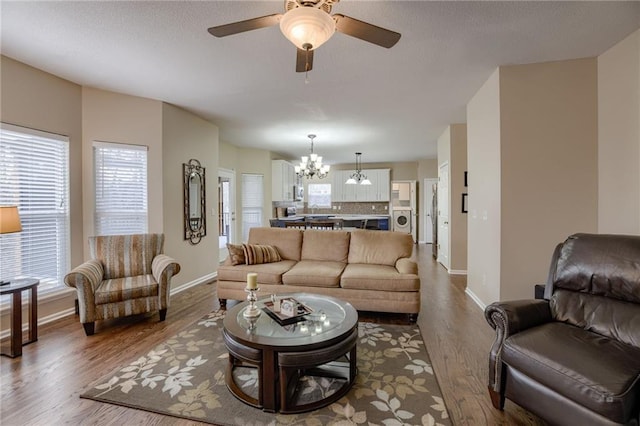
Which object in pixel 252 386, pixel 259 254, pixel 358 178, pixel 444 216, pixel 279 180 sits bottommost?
pixel 252 386

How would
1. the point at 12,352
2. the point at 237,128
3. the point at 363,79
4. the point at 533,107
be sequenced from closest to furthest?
the point at 12,352, the point at 533,107, the point at 363,79, the point at 237,128

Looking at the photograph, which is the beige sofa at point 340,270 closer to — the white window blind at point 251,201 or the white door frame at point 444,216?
the white door frame at point 444,216

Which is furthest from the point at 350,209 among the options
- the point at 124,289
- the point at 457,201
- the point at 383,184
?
the point at 124,289

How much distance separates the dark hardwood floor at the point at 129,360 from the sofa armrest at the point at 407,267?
1.70 feet

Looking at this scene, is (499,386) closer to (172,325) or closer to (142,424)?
(142,424)

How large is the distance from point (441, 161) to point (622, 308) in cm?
464

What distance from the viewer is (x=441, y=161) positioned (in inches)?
239

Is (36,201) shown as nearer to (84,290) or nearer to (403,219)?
(84,290)

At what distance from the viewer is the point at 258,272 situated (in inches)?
136

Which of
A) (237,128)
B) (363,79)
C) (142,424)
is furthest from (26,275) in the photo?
(363,79)

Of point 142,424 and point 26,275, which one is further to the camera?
point 26,275

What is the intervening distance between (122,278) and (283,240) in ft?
6.24

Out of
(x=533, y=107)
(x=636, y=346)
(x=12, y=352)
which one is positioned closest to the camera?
(x=636, y=346)

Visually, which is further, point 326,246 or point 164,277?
point 326,246
